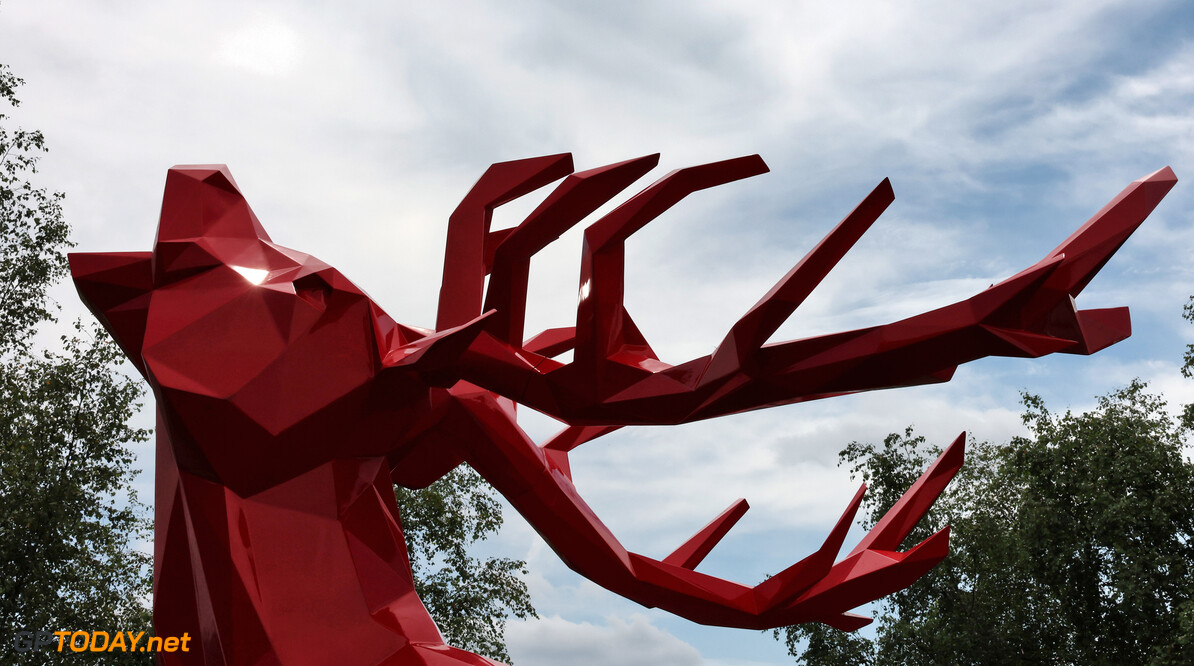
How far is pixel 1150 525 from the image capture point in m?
15.0

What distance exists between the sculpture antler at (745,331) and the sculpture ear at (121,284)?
1107mm

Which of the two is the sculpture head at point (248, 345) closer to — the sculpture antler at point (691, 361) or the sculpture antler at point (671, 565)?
the sculpture antler at point (691, 361)

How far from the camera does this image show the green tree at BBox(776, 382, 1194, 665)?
14.7 m

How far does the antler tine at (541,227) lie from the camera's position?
11.1 ft

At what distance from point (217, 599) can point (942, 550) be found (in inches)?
98.3

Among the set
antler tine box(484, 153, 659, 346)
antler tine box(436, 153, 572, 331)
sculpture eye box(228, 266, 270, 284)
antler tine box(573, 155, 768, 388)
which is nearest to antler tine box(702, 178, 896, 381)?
antler tine box(573, 155, 768, 388)

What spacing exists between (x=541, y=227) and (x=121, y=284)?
1.42 meters

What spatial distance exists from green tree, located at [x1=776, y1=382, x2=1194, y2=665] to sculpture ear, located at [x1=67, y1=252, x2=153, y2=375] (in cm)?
1409

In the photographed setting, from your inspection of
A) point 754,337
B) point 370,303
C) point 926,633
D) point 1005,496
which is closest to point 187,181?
point 370,303

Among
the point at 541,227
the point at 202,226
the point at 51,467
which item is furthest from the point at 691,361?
the point at 51,467

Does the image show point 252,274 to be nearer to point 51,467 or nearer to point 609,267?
point 609,267

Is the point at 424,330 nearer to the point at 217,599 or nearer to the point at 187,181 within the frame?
the point at 187,181

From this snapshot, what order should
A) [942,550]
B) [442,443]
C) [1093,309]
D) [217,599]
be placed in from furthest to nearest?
[442,443] → [942,550] → [217,599] → [1093,309]

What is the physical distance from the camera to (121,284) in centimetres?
330
